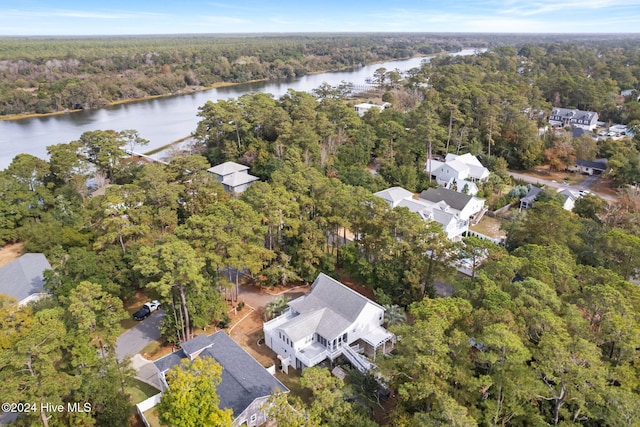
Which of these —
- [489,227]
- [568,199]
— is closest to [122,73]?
[489,227]

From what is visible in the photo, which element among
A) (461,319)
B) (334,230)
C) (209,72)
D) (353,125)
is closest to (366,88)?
(209,72)

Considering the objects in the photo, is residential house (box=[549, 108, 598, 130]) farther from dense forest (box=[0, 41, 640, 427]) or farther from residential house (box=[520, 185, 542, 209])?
residential house (box=[520, 185, 542, 209])

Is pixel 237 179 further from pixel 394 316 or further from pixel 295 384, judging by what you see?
pixel 295 384

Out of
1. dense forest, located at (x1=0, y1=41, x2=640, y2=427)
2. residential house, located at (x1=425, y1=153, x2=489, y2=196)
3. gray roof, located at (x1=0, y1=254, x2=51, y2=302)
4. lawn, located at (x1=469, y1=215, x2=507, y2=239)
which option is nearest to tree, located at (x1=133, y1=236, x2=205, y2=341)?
dense forest, located at (x1=0, y1=41, x2=640, y2=427)

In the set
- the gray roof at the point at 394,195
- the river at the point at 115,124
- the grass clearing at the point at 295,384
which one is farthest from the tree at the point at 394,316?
the river at the point at 115,124

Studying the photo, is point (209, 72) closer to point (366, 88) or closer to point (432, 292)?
point (366, 88)

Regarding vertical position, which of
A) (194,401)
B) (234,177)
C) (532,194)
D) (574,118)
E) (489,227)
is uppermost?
(194,401)
